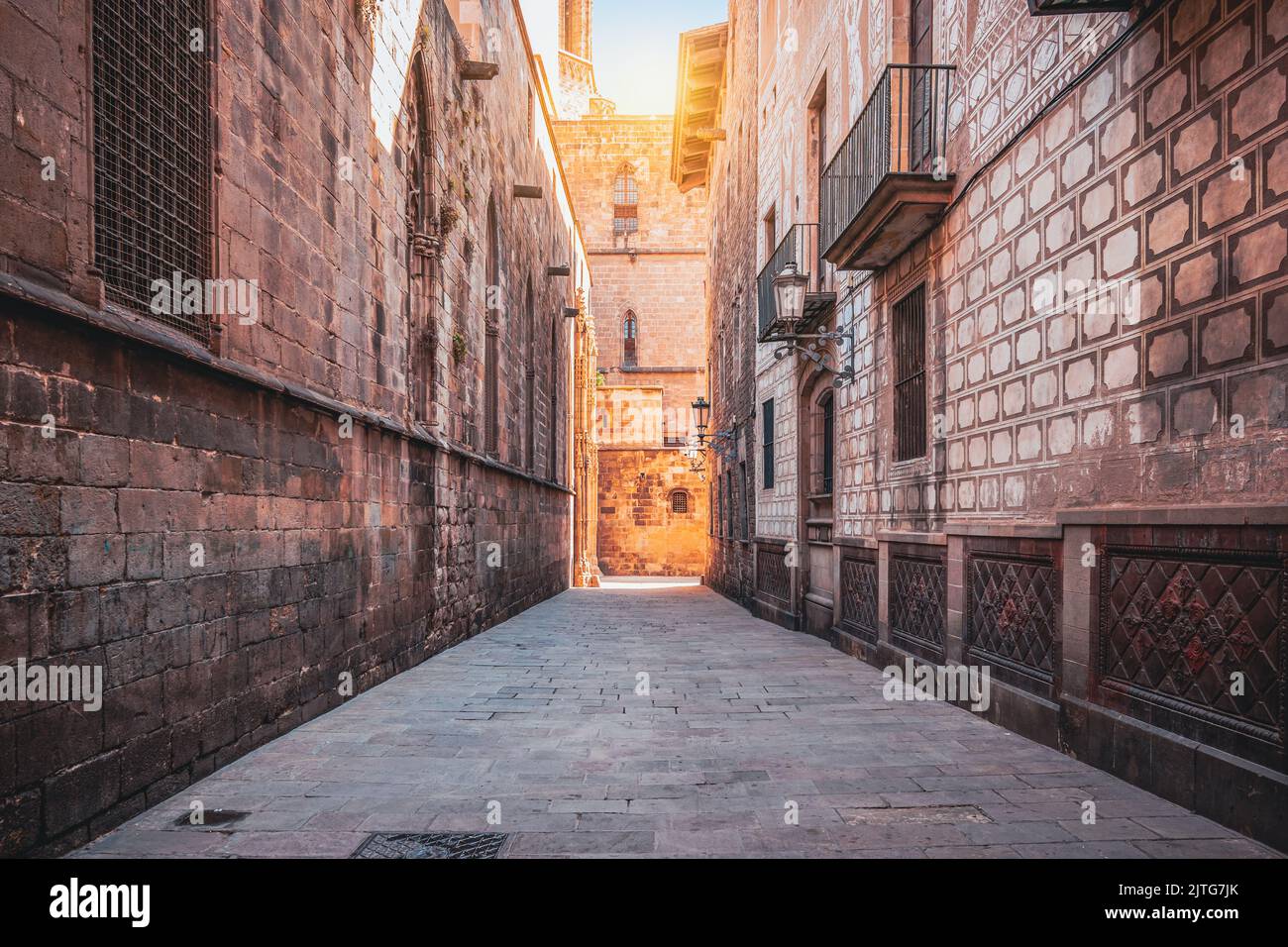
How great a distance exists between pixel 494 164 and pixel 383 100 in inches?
225

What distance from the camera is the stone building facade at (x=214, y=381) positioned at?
339cm

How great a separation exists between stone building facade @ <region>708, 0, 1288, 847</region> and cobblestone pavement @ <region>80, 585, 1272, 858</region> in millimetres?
495

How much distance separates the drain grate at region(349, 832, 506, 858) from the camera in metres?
3.37

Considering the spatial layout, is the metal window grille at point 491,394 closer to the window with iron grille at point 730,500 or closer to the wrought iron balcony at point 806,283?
the wrought iron balcony at point 806,283

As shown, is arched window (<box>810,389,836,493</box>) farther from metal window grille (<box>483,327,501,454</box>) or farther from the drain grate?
the drain grate

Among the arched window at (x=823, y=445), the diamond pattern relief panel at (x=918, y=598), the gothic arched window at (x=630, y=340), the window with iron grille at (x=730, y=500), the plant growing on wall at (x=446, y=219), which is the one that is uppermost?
the gothic arched window at (x=630, y=340)

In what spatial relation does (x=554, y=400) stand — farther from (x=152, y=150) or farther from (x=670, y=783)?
(x=670, y=783)

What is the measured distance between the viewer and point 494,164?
13586mm

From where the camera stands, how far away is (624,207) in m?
39.2

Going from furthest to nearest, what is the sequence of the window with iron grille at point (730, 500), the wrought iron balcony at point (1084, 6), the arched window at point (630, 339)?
the arched window at point (630, 339)
the window with iron grille at point (730, 500)
the wrought iron balcony at point (1084, 6)

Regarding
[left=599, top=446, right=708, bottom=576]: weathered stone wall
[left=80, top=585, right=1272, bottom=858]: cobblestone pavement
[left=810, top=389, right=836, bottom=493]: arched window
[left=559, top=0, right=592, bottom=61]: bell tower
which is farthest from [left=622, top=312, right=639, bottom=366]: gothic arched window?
[left=80, top=585, right=1272, bottom=858]: cobblestone pavement

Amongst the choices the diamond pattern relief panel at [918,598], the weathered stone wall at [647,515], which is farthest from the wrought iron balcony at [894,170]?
the weathered stone wall at [647,515]

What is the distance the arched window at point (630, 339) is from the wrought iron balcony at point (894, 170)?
98.0 ft

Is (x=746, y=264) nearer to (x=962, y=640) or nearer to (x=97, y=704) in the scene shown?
(x=962, y=640)
